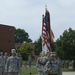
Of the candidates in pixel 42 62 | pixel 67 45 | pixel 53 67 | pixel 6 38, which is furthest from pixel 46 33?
pixel 6 38

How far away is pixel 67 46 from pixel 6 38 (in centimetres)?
3308

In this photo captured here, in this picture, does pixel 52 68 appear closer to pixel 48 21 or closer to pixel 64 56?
pixel 48 21

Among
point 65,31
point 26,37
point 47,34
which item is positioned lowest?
point 47,34

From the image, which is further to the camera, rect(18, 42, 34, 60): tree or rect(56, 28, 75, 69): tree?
rect(18, 42, 34, 60): tree

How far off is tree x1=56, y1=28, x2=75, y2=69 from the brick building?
103 ft

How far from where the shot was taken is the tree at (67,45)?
44812mm

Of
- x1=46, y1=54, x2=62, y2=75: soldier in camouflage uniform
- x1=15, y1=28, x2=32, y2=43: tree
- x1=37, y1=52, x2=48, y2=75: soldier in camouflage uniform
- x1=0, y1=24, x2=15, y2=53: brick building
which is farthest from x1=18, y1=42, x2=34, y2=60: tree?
x1=46, y1=54, x2=62, y2=75: soldier in camouflage uniform

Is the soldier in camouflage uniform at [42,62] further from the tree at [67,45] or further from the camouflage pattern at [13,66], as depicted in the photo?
the tree at [67,45]

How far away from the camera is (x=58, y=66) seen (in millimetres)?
12367

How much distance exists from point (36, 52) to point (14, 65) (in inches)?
3029

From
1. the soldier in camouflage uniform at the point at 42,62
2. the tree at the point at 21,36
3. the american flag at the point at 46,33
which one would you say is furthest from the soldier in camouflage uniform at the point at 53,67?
the tree at the point at 21,36

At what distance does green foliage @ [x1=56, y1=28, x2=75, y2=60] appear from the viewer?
147ft

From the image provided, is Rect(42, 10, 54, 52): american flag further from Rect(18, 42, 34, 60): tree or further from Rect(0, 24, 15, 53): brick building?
Rect(18, 42, 34, 60): tree

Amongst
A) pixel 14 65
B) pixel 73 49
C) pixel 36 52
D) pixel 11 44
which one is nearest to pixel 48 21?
pixel 14 65
